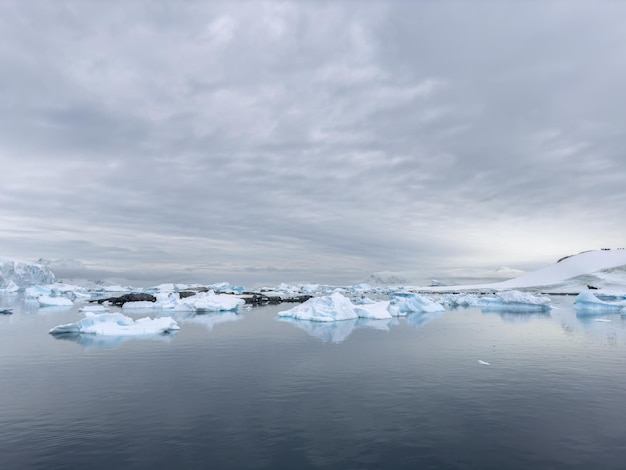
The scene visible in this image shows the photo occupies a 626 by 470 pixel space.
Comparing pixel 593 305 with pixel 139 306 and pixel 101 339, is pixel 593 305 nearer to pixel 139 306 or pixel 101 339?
pixel 101 339

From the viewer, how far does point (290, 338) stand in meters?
29.9

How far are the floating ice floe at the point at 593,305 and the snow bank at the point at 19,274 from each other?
13854 cm

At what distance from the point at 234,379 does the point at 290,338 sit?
12.8m

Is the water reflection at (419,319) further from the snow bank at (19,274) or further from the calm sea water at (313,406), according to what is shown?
the snow bank at (19,274)

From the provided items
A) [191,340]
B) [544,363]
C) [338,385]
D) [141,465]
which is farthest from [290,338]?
[141,465]

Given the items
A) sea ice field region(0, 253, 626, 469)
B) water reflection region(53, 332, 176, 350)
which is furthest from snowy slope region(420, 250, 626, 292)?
water reflection region(53, 332, 176, 350)

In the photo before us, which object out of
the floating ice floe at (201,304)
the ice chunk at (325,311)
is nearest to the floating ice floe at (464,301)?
the ice chunk at (325,311)

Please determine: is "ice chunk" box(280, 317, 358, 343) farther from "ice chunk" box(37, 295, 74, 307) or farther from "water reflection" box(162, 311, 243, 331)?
"ice chunk" box(37, 295, 74, 307)

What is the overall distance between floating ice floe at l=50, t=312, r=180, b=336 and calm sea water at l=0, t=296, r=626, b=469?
4475 mm

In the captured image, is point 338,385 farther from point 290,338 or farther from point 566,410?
point 290,338

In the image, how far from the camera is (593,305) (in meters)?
57.2

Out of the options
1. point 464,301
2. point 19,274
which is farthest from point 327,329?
point 19,274

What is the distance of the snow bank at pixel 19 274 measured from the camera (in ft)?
393

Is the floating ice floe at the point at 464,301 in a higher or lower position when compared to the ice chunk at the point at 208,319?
higher
